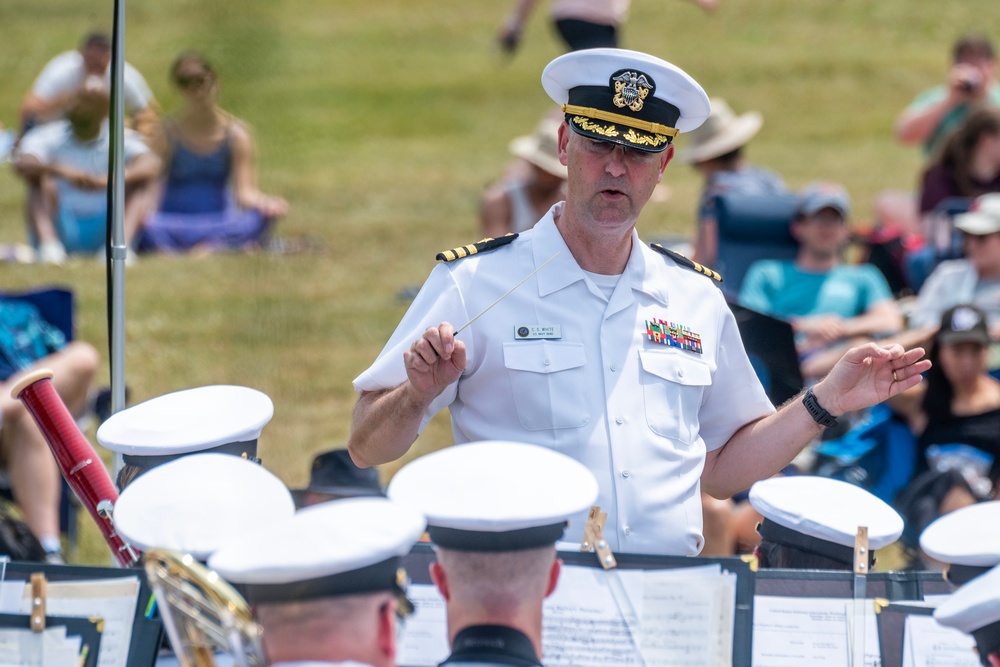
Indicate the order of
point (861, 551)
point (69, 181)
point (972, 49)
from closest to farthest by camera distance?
point (861, 551) → point (972, 49) → point (69, 181)

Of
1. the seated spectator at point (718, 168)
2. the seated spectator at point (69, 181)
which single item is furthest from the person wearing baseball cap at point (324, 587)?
the seated spectator at point (69, 181)

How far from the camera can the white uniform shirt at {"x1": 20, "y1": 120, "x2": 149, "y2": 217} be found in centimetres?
1007

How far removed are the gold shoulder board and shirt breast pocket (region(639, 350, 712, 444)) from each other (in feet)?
1.51

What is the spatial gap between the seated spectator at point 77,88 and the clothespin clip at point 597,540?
24.6ft

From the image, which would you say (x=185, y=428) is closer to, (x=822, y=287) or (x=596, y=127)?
(x=596, y=127)

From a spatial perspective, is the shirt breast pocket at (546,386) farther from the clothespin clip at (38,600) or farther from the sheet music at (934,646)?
the clothespin clip at (38,600)

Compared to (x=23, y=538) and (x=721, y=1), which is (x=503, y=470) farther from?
(x=721, y=1)

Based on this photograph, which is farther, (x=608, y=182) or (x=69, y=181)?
(x=69, y=181)

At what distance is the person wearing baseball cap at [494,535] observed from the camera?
2496 millimetres

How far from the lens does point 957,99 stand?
968 cm

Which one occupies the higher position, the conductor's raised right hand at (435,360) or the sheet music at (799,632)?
the conductor's raised right hand at (435,360)

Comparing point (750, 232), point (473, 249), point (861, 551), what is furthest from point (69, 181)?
point (861, 551)

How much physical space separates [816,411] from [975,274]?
401 centimetres

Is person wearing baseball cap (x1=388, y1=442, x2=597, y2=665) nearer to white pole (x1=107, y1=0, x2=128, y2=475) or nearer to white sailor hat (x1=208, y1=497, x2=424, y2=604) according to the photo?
white sailor hat (x1=208, y1=497, x2=424, y2=604)
